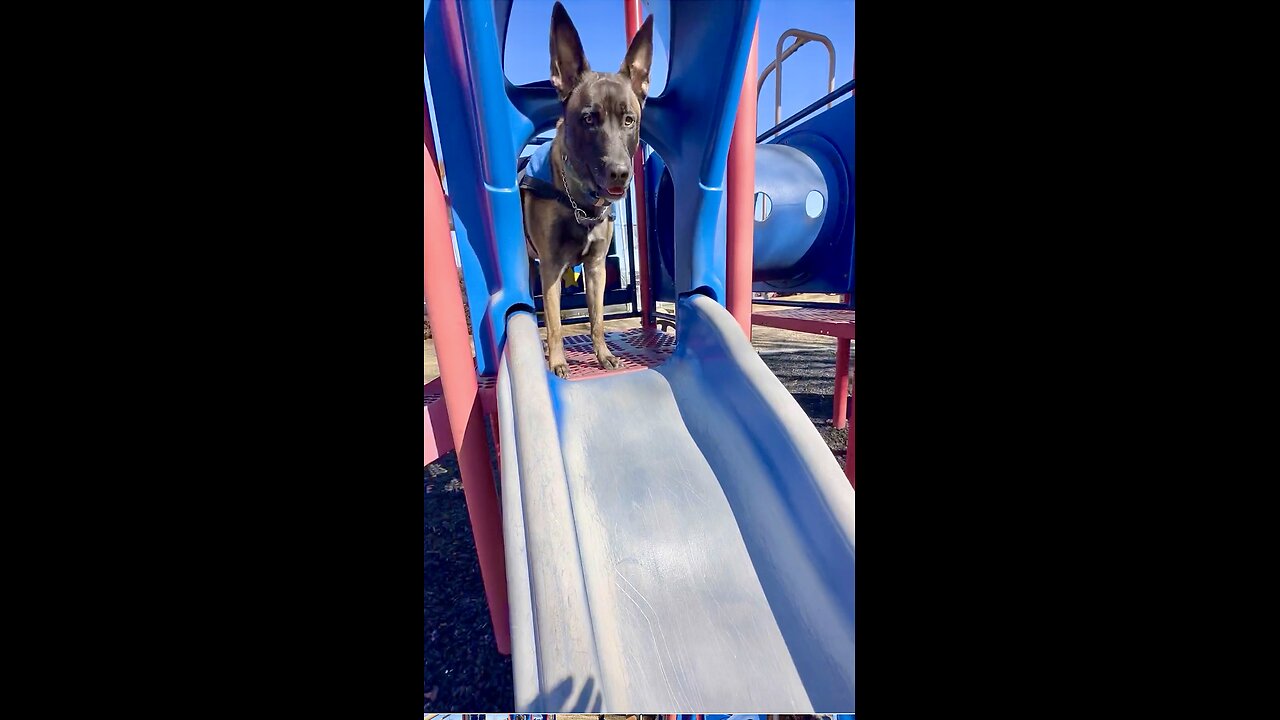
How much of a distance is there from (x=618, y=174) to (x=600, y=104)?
32cm

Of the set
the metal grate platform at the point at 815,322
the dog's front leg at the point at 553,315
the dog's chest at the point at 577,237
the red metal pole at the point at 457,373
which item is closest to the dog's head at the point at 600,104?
the dog's chest at the point at 577,237

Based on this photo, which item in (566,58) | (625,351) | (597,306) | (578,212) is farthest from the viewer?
(625,351)

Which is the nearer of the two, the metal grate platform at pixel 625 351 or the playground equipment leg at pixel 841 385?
the metal grate platform at pixel 625 351

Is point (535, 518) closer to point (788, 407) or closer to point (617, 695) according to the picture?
point (617, 695)

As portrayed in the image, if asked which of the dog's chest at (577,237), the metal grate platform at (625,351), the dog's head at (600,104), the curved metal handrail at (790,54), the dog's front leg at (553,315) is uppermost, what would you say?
the curved metal handrail at (790,54)

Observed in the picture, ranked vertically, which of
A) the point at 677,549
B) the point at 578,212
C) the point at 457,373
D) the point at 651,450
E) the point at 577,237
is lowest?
the point at 677,549

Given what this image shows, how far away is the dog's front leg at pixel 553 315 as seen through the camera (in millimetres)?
1929

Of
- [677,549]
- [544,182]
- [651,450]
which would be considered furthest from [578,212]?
[677,549]

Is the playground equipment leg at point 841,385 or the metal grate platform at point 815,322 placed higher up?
the metal grate platform at point 815,322

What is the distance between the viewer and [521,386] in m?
1.41

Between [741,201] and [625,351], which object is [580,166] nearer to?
[741,201]

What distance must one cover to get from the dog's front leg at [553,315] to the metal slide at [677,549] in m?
0.24

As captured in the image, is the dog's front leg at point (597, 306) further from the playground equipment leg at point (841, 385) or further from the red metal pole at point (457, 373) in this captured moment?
the playground equipment leg at point (841, 385)

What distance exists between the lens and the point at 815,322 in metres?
2.99
